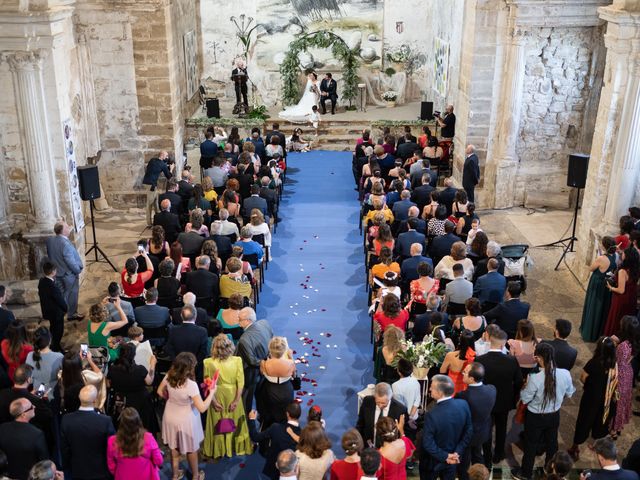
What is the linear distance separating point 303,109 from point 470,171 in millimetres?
7559

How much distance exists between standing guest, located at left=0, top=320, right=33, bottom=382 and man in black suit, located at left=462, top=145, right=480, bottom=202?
900 cm

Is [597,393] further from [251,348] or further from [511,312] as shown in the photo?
[251,348]

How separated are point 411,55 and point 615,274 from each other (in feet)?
46.2

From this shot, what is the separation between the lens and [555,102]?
48.9 feet

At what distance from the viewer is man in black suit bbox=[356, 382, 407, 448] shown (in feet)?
21.2

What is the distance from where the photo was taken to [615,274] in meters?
9.45

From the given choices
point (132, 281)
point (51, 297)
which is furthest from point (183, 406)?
point (51, 297)

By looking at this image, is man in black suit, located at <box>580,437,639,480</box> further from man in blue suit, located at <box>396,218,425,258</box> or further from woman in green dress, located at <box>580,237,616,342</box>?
man in blue suit, located at <box>396,218,425,258</box>

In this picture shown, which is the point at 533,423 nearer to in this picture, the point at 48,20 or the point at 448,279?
the point at 448,279

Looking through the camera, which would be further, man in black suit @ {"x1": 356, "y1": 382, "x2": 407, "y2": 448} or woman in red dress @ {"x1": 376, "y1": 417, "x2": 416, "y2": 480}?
man in black suit @ {"x1": 356, "y1": 382, "x2": 407, "y2": 448}

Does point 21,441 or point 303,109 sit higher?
point 303,109

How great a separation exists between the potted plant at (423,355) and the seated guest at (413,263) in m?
2.34

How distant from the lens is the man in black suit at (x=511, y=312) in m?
8.38

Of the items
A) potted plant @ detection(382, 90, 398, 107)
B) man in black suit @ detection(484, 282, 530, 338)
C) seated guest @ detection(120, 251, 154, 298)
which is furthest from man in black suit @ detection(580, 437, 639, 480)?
potted plant @ detection(382, 90, 398, 107)
